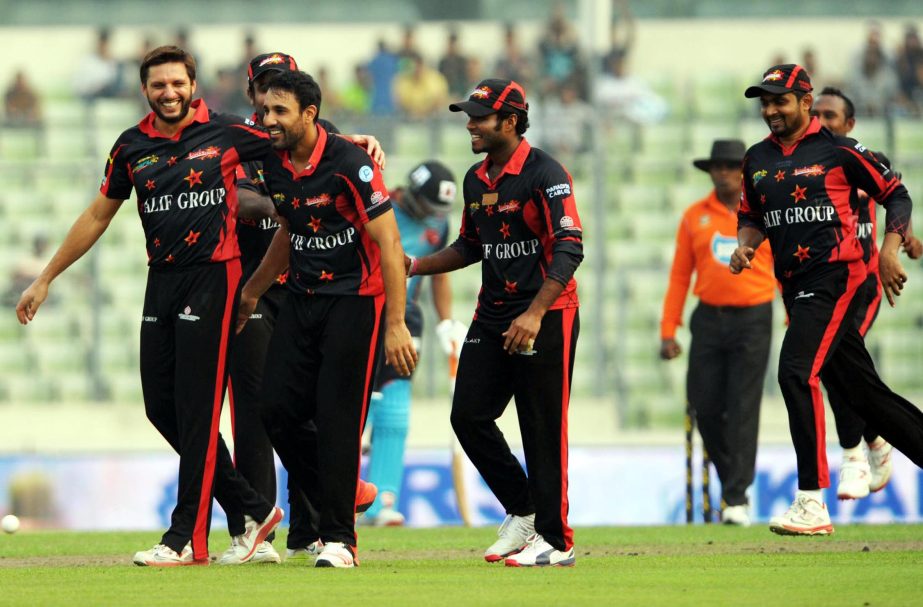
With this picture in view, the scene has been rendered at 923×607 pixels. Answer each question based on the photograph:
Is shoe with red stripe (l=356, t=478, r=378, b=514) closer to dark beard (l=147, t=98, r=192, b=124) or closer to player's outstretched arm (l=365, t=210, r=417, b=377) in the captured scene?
player's outstretched arm (l=365, t=210, r=417, b=377)

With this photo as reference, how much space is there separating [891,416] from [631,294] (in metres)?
8.95

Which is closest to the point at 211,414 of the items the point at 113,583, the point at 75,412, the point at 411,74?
the point at 113,583

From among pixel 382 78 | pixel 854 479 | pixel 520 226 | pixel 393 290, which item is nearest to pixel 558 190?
pixel 520 226

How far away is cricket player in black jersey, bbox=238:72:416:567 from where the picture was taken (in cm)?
727

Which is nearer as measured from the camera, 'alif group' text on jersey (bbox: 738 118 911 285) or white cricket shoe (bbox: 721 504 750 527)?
'alif group' text on jersey (bbox: 738 118 911 285)

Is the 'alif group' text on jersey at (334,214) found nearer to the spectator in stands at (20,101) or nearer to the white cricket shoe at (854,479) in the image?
the white cricket shoe at (854,479)

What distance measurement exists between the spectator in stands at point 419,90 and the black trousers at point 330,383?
42.4 ft

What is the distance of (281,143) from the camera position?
7.31 meters

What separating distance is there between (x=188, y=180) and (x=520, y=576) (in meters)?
2.30

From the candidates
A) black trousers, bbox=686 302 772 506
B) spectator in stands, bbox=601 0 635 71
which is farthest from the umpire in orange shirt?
spectator in stands, bbox=601 0 635 71

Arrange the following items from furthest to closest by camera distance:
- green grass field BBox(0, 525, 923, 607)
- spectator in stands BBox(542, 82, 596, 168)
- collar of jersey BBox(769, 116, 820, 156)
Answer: spectator in stands BBox(542, 82, 596, 168), collar of jersey BBox(769, 116, 820, 156), green grass field BBox(0, 525, 923, 607)

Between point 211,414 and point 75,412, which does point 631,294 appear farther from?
point 211,414

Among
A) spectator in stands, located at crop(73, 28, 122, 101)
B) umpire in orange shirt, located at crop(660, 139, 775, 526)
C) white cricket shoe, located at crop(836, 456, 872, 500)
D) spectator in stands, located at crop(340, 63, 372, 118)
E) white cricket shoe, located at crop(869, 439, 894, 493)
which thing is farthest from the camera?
spectator in stands, located at crop(73, 28, 122, 101)

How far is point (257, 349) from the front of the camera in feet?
27.4
